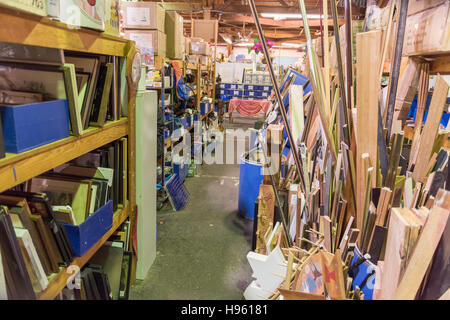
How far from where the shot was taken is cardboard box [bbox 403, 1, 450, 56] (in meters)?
1.53

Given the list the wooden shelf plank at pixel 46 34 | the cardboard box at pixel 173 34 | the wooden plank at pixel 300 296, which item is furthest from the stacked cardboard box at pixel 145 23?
the wooden plank at pixel 300 296

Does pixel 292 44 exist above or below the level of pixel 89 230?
above

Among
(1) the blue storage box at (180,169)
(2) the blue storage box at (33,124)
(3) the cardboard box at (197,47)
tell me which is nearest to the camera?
(2) the blue storage box at (33,124)

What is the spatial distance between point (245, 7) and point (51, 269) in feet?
29.9

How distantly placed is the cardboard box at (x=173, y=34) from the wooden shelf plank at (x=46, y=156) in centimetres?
292

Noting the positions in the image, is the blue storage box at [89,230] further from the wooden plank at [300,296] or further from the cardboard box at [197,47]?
the cardboard box at [197,47]

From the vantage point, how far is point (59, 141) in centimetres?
125

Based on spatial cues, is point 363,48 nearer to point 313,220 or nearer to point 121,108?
point 313,220

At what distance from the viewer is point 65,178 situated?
61.1 inches

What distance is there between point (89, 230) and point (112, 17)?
43.0 inches

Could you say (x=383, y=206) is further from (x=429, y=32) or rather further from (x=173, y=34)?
(x=173, y=34)

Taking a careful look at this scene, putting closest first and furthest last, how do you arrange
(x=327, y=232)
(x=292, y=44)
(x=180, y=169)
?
(x=327, y=232) → (x=180, y=169) → (x=292, y=44)

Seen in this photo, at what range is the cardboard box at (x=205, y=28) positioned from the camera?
7.27 meters

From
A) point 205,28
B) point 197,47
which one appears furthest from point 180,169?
point 205,28
